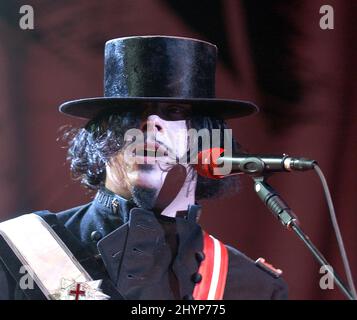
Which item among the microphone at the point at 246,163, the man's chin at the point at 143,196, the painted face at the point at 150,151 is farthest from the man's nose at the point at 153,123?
the microphone at the point at 246,163

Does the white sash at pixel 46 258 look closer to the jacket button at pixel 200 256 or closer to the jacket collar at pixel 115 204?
the jacket collar at pixel 115 204

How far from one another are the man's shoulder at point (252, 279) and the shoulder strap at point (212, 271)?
0.08 ft

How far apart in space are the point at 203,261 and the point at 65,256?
0.39 m

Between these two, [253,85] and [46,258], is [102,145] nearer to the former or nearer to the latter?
[46,258]

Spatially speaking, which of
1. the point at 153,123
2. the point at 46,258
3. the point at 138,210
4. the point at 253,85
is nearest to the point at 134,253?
the point at 138,210

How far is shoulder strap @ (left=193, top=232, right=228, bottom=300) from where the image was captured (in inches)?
70.5

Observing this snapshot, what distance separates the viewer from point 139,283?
5.66 feet

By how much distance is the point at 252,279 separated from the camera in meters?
1.87

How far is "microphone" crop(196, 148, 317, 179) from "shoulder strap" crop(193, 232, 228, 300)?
1.37 feet

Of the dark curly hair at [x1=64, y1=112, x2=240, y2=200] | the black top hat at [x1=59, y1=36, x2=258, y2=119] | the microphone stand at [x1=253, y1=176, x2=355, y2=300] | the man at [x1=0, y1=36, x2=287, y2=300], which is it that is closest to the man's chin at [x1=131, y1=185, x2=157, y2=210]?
the man at [x1=0, y1=36, x2=287, y2=300]

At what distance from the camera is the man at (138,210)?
5.66 ft

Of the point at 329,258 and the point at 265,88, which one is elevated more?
the point at 265,88

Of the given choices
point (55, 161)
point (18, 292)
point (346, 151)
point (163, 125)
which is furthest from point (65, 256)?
point (346, 151)

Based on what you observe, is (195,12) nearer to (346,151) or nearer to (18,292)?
(346,151)
